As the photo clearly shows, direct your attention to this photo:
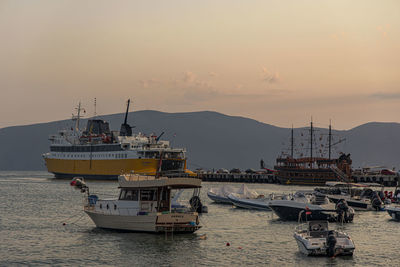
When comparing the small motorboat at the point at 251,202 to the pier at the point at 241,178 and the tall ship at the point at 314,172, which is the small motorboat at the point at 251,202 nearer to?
the tall ship at the point at 314,172

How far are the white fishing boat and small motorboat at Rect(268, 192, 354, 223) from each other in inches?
469

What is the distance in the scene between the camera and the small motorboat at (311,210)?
4856 centimetres

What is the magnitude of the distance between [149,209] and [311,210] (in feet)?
50.5

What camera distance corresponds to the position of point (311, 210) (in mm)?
48281

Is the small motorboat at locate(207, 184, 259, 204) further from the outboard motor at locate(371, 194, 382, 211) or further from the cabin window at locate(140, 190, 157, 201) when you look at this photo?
the cabin window at locate(140, 190, 157, 201)

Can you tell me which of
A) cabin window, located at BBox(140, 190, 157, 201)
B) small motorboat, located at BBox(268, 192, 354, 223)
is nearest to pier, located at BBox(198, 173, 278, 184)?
small motorboat, located at BBox(268, 192, 354, 223)

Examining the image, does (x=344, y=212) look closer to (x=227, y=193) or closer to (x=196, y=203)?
(x=196, y=203)

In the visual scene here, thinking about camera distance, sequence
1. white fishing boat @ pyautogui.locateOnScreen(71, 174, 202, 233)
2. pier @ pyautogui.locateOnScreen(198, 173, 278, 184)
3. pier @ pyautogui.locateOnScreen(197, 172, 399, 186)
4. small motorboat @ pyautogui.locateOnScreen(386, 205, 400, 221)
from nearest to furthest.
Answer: white fishing boat @ pyautogui.locateOnScreen(71, 174, 202, 233) → small motorboat @ pyautogui.locateOnScreen(386, 205, 400, 221) → pier @ pyautogui.locateOnScreen(197, 172, 399, 186) → pier @ pyautogui.locateOnScreen(198, 173, 278, 184)

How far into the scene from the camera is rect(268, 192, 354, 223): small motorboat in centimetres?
4856

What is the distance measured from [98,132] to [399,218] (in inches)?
4464

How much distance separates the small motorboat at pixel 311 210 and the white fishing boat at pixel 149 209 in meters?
11.9

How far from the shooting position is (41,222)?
49750mm

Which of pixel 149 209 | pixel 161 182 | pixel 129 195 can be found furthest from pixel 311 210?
pixel 129 195

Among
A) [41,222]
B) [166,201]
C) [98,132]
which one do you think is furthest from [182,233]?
[98,132]
